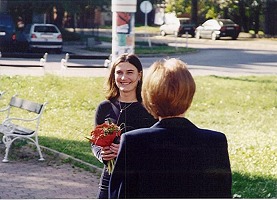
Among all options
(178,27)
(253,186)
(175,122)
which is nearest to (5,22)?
(178,27)

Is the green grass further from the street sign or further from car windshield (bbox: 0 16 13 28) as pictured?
the street sign

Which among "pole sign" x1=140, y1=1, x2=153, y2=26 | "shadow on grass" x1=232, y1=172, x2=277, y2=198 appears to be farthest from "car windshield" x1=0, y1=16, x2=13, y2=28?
"shadow on grass" x1=232, y1=172, x2=277, y2=198

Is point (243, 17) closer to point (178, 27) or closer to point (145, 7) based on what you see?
point (145, 7)

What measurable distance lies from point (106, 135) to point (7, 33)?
11.6 m

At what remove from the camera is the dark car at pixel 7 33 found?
535 inches

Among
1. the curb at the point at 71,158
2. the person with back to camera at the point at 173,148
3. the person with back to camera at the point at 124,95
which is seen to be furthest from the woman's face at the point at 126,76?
the curb at the point at 71,158

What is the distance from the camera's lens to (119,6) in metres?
6.69

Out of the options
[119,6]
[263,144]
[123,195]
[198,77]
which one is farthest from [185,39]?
[123,195]

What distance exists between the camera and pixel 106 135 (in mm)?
3574

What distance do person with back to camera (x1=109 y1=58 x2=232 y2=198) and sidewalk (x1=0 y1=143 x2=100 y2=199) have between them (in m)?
3.64

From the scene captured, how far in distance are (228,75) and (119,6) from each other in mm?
8565

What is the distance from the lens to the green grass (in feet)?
23.3

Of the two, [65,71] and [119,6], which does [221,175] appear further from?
[65,71]

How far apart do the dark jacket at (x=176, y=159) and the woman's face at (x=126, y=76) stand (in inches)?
42.8
